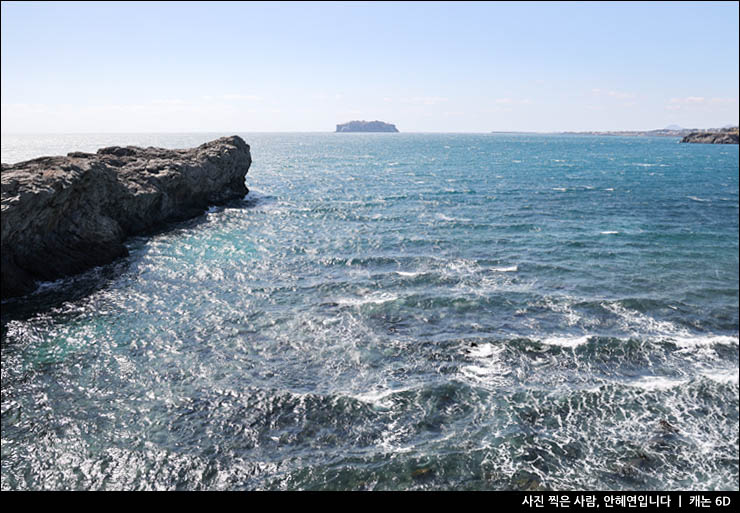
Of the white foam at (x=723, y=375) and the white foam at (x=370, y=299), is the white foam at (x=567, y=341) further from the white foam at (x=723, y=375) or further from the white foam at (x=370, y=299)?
the white foam at (x=370, y=299)

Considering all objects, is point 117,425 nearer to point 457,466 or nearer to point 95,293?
point 457,466

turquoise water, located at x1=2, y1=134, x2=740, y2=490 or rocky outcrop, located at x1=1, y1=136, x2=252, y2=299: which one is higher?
rocky outcrop, located at x1=1, y1=136, x2=252, y2=299

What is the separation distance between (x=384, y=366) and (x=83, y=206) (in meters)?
33.7

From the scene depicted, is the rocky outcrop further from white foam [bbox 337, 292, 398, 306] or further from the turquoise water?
white foam [bbox 337, 292, 398, 306]

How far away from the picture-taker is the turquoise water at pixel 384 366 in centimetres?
1648

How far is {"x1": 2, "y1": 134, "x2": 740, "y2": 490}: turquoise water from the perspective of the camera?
16.5m

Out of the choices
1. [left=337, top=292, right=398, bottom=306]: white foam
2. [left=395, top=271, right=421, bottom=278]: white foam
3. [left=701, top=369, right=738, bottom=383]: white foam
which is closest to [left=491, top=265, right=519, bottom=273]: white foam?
[left=395, top=271, right=421, bottom=278]: white foam

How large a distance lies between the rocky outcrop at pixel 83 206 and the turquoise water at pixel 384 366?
2430 mm

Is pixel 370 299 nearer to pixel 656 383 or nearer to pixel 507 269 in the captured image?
pixel 507 269

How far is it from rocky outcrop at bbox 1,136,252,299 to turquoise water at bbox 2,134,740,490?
7.97 ft

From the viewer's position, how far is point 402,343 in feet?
81.8

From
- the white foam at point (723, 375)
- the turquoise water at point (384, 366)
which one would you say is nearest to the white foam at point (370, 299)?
the turquoise water at point (384, 366)

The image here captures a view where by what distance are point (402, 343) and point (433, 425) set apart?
6.84m
